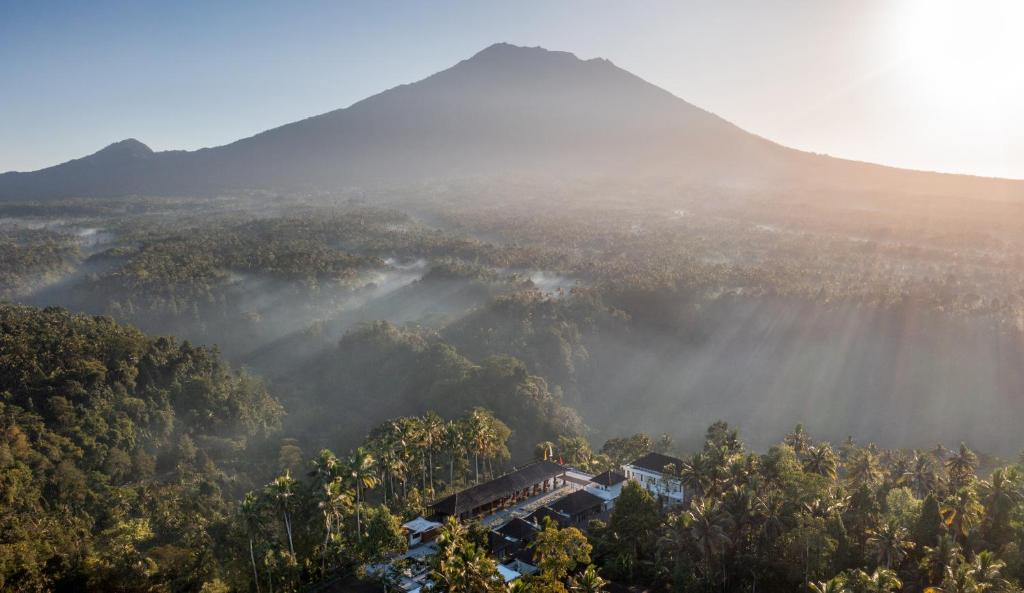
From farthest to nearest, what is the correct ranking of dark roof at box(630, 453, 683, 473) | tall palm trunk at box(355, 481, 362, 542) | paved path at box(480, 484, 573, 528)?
dark roof at box(630, 453, 683, 473) → paved path at box(480, 484, 573, 528) → tall palm trunk at box(355, 481, 362, 542)

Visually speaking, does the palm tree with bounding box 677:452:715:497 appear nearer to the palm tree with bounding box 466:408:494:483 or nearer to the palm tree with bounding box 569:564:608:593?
the palm tree with bounding box 569:564:608:593

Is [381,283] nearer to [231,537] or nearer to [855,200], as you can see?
[231,537]

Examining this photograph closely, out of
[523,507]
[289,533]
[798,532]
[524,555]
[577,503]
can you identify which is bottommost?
[523,507]

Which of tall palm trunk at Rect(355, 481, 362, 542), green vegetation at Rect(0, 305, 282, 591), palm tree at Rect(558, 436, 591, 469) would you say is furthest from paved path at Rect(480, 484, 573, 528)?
green vegetation at Rect(0, 305, 282, 591)

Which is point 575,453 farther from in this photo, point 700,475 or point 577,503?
point 700,475

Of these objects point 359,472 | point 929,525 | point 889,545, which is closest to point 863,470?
point 929,525

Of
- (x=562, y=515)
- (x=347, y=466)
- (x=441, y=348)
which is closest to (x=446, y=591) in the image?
(x=347, y=466)

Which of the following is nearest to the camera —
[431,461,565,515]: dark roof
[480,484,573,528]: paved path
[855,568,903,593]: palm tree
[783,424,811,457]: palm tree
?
[855,568,903,593]: palm tree
